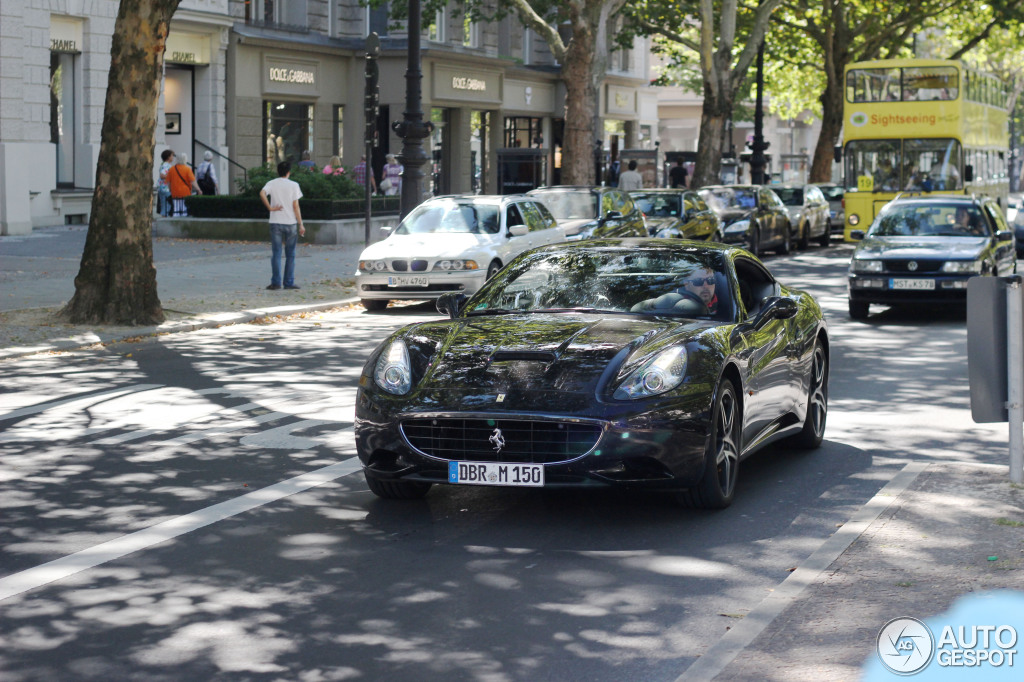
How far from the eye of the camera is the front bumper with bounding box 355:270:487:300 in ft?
62.2

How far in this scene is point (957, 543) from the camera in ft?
21.6

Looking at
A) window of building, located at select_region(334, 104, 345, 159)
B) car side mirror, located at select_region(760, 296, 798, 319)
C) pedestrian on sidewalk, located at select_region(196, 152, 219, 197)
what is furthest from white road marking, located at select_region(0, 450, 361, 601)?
window of building, located at select_region(334, 104, 345, 159)

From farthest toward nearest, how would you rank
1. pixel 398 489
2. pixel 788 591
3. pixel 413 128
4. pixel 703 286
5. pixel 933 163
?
1. pixel 933 163
2. pixel 413 128
3. pixel 703 286
4. pixel 398 489
5. pixel 788 591

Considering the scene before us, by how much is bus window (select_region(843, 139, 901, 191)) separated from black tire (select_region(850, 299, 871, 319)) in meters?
14.4

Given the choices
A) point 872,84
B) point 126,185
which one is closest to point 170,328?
point 126,185

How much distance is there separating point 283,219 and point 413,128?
4.90 m

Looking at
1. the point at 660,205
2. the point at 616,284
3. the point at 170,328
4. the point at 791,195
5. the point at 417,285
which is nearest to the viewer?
the point at 616,284

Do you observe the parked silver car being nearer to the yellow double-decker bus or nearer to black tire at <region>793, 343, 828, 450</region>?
the yellow double-decker bus

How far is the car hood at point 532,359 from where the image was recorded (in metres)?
7.07

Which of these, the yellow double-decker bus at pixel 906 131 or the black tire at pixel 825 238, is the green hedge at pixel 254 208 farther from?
the black tire at pixel 825 238

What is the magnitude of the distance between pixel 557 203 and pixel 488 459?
17.9 m

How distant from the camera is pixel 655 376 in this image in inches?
283

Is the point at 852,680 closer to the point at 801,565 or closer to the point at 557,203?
the point at 801,565

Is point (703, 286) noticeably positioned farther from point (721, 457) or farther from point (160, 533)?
point (160, 533)
